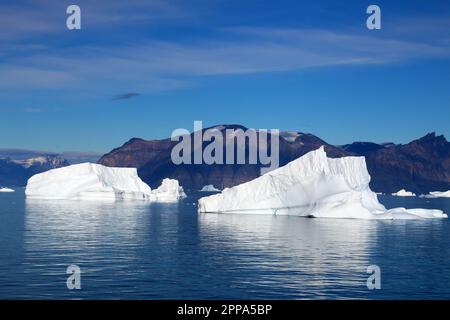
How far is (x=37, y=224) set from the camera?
54.2 meters

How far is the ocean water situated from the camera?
25.0m

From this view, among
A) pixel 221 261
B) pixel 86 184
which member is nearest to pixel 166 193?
pixel 86 184

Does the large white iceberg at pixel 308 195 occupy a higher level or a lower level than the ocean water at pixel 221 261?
higher

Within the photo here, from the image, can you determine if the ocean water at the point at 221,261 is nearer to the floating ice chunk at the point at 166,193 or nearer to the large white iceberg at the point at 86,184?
the large white iceberg at the point at 86,184

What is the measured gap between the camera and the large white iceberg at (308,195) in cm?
6688

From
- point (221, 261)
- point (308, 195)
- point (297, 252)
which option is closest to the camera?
point (221, 261)

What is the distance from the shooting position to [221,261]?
1289 inches

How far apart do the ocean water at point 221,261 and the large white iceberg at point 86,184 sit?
56.5 m

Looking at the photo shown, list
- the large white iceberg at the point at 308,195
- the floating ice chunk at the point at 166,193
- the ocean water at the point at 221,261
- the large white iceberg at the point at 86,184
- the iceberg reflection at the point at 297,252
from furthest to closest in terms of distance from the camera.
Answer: the floating ice chunk at the point at 166,193 < the large white iceberg at the point at 86,184 < the large white iceberg at the point at 308,195 < the iceberg reflection at the point at 297,252 < the ocean water at the point at 221,261

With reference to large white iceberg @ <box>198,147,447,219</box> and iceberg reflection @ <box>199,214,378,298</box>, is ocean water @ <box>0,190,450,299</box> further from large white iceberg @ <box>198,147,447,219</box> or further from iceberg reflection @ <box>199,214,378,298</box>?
large white iceberg @ <box>198,147,447,219</box>

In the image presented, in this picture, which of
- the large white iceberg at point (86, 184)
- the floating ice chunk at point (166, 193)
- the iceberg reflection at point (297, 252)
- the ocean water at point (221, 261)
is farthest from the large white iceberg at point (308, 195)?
the floating ice chunk at point (166, 193)

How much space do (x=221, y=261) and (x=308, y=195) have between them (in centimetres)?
3701

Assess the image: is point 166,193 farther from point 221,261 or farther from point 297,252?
point 221,261
